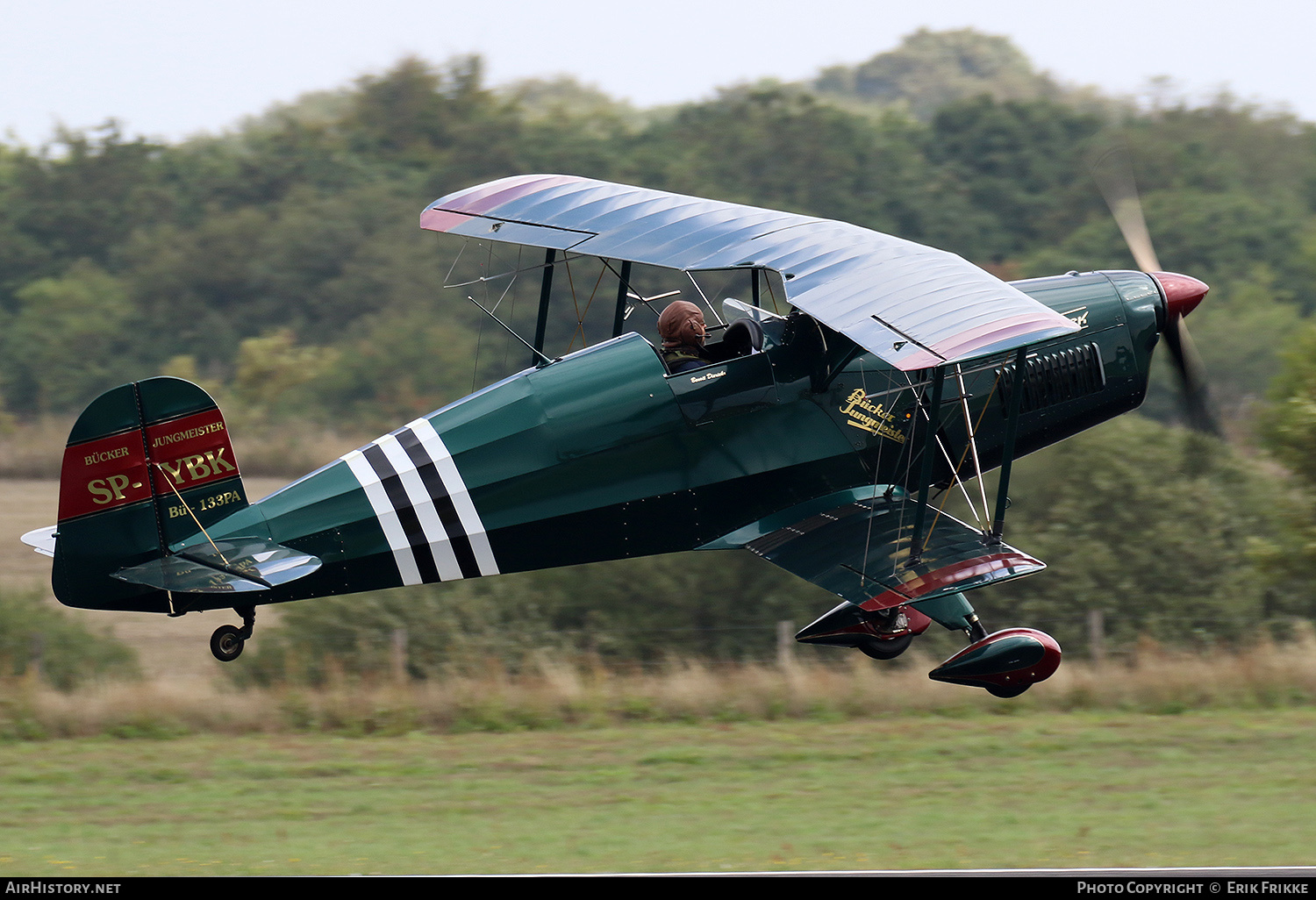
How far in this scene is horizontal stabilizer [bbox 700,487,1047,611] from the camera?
8234mm

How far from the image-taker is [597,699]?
18328mm

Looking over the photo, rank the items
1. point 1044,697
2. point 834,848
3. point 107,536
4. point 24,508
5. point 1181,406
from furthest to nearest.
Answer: point 24,508 < point 1044,697 < point 834,848 < point 1181,406 < point 107,536

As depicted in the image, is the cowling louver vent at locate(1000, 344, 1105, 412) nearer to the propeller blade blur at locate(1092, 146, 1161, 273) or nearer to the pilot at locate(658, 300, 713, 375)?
the propeller blade blur at locate(1092, 146, 1161, 273)

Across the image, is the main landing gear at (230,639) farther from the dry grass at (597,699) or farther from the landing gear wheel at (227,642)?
the dry grass at (597,699)

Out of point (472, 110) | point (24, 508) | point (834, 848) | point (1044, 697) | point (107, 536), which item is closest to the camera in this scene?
point (107, 536)

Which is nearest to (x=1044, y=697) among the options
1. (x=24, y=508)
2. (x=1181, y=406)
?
(x=1181, y=406)

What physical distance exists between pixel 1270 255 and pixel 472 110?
25189mm

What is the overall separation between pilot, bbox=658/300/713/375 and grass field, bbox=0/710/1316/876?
493 centimetres

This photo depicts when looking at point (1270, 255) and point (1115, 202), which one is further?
point (1270, 255)

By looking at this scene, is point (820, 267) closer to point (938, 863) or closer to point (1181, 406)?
point (1181, 406)

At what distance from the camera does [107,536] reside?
7.94 meters

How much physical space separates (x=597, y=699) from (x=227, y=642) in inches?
414

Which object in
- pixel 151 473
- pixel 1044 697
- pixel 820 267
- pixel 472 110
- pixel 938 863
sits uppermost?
pixel 472 110

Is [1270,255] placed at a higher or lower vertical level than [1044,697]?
higher
